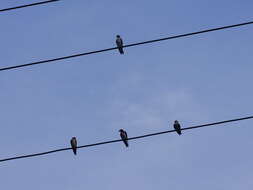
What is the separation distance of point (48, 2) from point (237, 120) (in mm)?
4983

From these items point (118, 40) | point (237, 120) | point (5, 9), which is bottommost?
point (237, 120)

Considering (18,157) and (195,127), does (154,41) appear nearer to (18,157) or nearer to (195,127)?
(195,127)

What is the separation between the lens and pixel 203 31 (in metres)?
13.6

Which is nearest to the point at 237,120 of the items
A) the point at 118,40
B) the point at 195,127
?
the point at 195,127

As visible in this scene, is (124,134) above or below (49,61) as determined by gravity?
above

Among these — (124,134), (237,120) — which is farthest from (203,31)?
(124,134)

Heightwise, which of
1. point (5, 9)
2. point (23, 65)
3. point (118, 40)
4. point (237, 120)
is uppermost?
point (118, 40)

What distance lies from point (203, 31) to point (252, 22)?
1129 mm

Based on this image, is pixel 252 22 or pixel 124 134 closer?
pixel 252 22

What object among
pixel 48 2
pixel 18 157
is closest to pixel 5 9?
pixel 48 2

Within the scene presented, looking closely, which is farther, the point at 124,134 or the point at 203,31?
the point at 124,134

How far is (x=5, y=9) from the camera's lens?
13539 millimetres

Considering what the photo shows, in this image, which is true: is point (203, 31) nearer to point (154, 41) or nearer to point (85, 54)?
point (154, 41)

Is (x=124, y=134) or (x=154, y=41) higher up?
(x=124, y=134)
